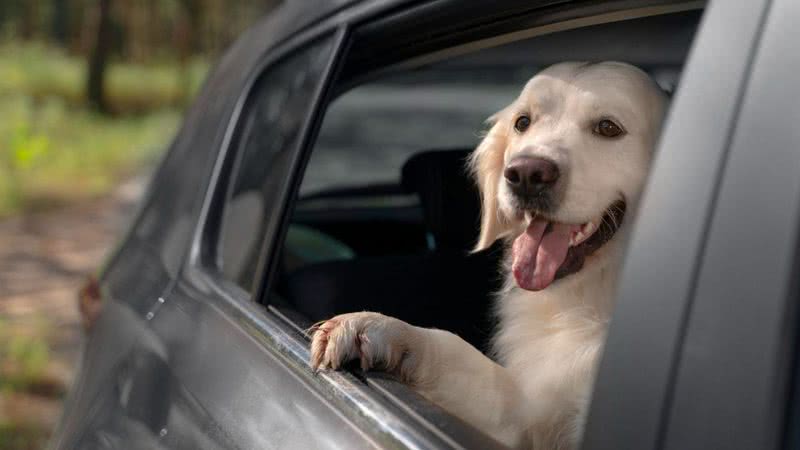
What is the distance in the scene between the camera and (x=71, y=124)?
1709cm

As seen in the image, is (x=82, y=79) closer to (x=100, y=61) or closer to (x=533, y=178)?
(x=100, y=61)

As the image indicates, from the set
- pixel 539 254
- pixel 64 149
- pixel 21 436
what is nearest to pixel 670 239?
pixel 539 254

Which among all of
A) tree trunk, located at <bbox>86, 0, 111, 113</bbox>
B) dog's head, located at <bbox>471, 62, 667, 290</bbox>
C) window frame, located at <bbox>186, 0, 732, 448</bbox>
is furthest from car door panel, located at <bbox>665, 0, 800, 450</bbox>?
tree trunk, located at <bbox>86, 0, 111, 113</bbox>

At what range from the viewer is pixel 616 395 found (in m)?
1.05

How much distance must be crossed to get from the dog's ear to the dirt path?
3.20m

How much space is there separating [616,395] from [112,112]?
1910 cm

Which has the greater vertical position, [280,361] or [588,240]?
[588,240]

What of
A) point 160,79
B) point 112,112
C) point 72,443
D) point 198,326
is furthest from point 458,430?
point 160,79

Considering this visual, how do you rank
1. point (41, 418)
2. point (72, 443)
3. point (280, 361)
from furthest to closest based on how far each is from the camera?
point (41, 418), point (72, 443), point (280, 361)

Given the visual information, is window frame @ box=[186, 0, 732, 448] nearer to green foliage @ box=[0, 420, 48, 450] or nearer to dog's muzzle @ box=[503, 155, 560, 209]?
dog's muzzle @ box=[503, 155, 560, 209]

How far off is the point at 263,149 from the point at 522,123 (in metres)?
0.62

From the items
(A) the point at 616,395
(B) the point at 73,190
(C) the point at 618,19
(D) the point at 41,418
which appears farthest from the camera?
(B) the point at 73,190

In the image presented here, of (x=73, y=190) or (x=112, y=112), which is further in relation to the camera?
(x=112, y=112)

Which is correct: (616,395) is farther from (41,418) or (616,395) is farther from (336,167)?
(336,167)
